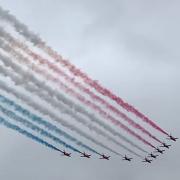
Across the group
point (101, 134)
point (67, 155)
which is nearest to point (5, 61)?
point (101, 134)

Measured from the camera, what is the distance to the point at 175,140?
344ft

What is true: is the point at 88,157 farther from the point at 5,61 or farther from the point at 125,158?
the point at 5,61

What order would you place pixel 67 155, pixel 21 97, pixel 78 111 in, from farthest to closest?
1. pixel 67 155
2. pixel 78 111
3. pixel 21 97

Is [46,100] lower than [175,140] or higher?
lower

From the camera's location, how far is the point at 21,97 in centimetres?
6688

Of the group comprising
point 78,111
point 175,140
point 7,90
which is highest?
point 175,140

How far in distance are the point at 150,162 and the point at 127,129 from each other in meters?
A: 23.5

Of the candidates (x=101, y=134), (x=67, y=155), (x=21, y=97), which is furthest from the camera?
(x=67, y=155)

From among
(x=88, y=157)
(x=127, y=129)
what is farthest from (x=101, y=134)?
(x=88, y=157)

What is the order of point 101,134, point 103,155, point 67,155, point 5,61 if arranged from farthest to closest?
point 103,155, point 67,155, point 101,134, point 5,61

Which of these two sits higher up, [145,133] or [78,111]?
[145,133]

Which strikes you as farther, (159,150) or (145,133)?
(159,150)

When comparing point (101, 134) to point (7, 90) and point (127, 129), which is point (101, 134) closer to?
point (127, 129)

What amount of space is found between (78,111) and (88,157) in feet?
72.7
